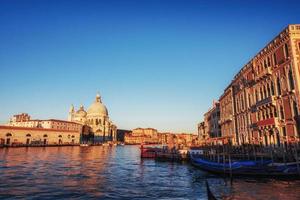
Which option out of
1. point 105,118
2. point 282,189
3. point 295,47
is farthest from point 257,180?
point 105,118

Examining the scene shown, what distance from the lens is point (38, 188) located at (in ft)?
57.4

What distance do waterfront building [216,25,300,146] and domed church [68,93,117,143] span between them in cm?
12022

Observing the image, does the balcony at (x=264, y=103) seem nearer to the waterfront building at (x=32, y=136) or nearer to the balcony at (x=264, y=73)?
the balcony at (x=264, y=73)

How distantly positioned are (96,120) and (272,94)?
140m

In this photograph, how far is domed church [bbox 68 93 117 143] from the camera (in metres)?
154

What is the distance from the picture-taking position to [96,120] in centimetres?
15775

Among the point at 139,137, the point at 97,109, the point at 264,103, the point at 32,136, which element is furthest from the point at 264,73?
the point at 139,137

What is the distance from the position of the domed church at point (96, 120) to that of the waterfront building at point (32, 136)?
4354cm

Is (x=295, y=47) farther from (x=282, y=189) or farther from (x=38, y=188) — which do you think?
(x=38, y=188)

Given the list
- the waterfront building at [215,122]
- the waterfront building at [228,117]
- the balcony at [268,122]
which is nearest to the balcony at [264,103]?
the balcony at [268,122]

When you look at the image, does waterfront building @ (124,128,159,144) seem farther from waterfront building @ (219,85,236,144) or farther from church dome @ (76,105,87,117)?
waterfront building @ (219,85,236,144)

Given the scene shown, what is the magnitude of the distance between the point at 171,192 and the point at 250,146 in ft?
70.5

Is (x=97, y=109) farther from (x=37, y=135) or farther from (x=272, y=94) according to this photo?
(x=272, y=94)

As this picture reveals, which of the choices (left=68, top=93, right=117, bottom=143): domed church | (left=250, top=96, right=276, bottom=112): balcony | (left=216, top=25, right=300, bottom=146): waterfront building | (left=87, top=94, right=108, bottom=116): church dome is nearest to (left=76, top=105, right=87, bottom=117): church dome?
(left=68, top=93, right=117, bottom=143): domed church
